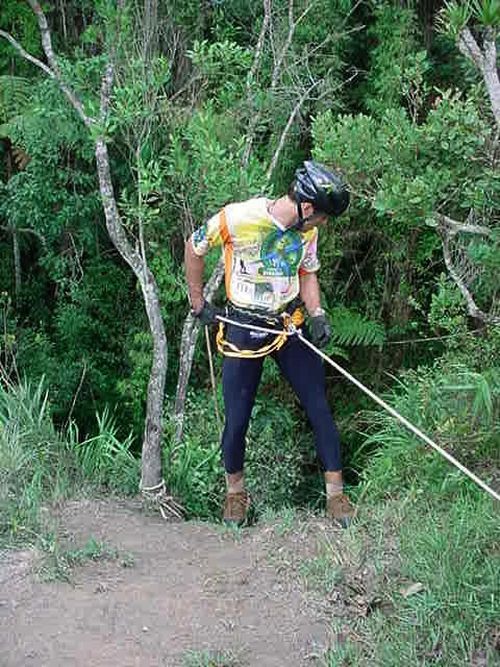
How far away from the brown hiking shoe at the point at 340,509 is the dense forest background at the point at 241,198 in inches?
12.6

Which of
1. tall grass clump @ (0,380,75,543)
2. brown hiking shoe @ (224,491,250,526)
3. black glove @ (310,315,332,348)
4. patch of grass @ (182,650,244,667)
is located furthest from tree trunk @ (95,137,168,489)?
patch of grass @ (182,650,244,667)

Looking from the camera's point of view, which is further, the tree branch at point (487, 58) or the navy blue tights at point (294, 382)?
the navy blue tights at point (294, 382)

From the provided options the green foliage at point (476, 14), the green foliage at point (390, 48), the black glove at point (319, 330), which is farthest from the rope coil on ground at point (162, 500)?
the green foliage at point (476, 14)

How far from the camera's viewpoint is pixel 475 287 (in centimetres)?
644

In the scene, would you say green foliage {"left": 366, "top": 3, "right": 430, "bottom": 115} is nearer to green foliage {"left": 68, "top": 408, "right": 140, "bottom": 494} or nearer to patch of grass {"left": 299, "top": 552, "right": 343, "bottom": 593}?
green foliage {"left": 68, "top": 408, "right": 140, "bottom": 494}

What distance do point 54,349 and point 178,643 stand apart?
600cm

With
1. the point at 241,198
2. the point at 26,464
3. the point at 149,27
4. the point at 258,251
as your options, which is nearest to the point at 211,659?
the point at 258,251

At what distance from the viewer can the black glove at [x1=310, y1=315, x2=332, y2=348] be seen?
542 cm

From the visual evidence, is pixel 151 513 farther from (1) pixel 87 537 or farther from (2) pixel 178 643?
(2) pixel 178 643

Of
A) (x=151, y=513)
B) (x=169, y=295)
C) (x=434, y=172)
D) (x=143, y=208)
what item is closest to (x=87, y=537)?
(x=151, y=513)

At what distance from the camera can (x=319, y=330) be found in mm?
5434

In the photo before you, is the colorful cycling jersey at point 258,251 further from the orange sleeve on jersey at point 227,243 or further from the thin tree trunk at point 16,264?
the thin tree trunk at point 16,264

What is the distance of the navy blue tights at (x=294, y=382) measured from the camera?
17.2 ft

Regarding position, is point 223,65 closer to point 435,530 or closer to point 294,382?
point 294,382
